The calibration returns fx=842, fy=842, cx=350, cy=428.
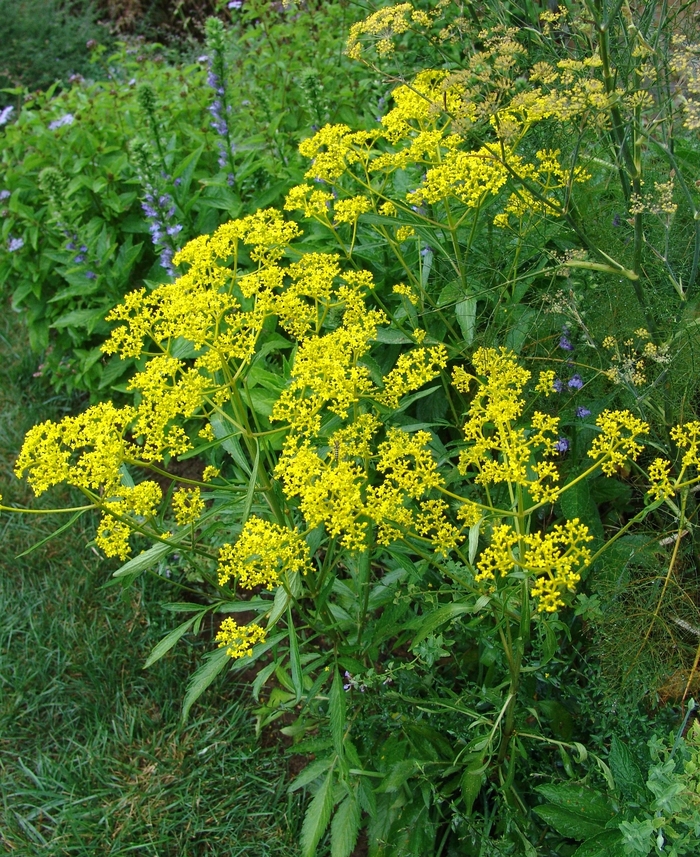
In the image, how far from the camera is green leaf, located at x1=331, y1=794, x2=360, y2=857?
242 centimetres

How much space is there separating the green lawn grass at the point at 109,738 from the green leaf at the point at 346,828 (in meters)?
0.42

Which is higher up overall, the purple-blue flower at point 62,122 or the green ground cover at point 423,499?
the purple-blue flower at point 62,122

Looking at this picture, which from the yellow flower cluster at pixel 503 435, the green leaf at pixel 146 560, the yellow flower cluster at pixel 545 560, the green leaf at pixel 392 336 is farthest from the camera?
the green leaf at pixel 392 336

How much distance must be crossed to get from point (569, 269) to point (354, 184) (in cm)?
122

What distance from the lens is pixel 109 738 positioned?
10.5 feet

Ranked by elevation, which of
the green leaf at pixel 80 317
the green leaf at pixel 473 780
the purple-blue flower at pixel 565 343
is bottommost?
the green leaf at pixel 473 780

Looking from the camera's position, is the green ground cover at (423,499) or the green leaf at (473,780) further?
the green leaf at (473,780)

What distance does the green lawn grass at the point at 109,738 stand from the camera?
289 centimetres

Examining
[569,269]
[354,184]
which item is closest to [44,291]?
[354,184]

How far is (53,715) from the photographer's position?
3.32m

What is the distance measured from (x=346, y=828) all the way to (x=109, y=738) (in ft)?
3.86

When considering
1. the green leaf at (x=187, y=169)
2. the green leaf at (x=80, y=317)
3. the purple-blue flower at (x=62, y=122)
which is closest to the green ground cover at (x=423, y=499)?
the green leaf at (x=187, y=169)

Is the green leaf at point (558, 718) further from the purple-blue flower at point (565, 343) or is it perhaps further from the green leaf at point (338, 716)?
the purple-blue flower at point (565, 343)

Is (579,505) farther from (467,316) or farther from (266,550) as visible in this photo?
(266,550)
